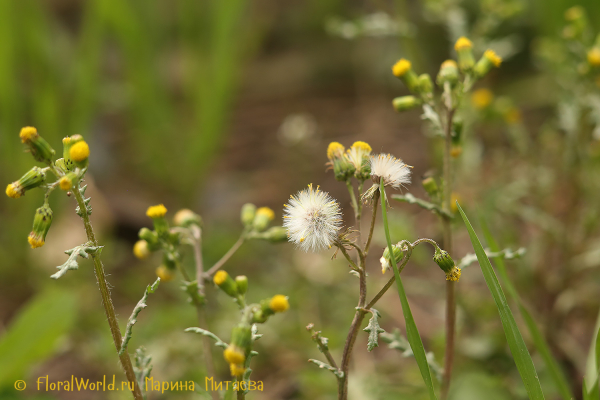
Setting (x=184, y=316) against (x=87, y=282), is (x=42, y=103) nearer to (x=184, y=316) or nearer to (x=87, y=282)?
(x=87, y=282)

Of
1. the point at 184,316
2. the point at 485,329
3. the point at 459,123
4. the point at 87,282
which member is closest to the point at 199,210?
the point at 87,282

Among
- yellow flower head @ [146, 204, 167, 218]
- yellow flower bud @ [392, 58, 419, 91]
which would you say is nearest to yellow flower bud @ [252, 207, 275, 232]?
yellow flower head @ [146, 204, 167, 218]

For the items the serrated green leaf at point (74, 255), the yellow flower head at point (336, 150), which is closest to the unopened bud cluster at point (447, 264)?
the yellow flower head at point (336, 150)

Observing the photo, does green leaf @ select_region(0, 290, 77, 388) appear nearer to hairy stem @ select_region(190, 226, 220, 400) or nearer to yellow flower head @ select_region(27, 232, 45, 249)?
hairy stem @ select_region(190, 226, 220, 400)

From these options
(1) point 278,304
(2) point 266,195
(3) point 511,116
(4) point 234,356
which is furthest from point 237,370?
(2) point 266,195

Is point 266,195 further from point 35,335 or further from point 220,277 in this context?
point 220,277
